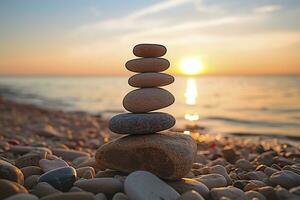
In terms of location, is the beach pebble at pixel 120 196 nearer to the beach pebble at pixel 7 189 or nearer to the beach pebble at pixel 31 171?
the beach pebble at pixel 7 189

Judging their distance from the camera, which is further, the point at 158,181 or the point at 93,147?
the point at 93,147

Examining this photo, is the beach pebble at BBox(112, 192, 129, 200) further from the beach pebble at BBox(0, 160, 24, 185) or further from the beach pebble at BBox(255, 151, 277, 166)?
the beach pebble at BBox(255, 151, 277, 166)

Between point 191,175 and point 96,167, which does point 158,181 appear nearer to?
point 191,175

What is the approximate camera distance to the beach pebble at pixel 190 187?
377 cm

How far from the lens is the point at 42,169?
4336 mm

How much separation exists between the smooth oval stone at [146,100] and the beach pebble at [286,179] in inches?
63.1

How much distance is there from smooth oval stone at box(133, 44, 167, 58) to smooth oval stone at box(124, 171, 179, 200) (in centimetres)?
161

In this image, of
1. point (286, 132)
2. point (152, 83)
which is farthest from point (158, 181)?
point (286, 132)

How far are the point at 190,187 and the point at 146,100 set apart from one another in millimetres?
1212

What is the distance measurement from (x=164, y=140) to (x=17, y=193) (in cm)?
175

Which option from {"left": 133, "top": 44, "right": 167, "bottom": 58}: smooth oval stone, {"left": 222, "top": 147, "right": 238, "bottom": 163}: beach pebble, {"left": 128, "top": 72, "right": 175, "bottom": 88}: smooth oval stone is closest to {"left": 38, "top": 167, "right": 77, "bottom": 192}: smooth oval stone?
{"left": 128, "top": 72, "right": 175, "bottom": 88}: smooth oval stone

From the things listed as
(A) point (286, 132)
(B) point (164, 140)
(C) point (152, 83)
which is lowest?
(A) point (286, 132)

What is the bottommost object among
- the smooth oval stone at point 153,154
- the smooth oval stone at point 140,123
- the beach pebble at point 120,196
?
the beach pebble at point 120,196

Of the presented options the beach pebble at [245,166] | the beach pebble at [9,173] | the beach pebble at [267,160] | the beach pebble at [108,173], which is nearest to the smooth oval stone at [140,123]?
the beach pebble at [108,173]
